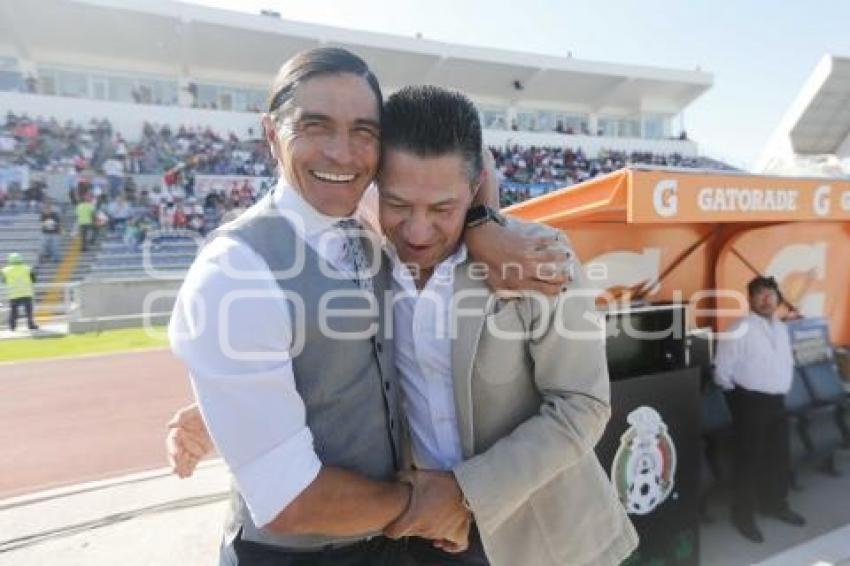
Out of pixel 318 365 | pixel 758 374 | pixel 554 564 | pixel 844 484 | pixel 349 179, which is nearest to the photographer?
pixel 318 365

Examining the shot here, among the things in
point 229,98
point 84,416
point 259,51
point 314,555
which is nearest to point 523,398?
point 314,555

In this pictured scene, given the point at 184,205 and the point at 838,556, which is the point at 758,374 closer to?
the point at 838,556

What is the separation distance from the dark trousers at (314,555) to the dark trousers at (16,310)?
13.7 m

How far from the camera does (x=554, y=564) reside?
159 cm

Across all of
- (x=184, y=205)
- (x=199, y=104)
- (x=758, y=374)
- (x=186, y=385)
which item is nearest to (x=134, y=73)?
(x=199, y=104)

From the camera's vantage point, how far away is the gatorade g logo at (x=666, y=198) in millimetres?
2863

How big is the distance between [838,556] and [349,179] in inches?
143

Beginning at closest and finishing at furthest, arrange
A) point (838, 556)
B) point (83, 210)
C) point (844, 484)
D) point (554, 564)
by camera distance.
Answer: point (554, 564), point (838, 556), point (844, 484), point (83, 210)

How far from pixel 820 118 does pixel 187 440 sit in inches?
1165

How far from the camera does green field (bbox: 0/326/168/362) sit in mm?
10469

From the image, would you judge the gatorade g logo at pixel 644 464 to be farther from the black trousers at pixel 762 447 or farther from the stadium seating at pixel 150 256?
the stadium seating at pixel 150 256

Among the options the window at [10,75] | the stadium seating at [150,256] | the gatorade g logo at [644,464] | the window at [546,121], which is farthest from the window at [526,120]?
the gatorade g logo at [644,464]

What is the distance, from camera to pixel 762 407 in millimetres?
4117

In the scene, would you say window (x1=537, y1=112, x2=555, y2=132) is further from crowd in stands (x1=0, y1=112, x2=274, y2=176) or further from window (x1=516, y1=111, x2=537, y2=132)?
crowd in stands (x1=0, y1=112, x2=274, y2=176)
